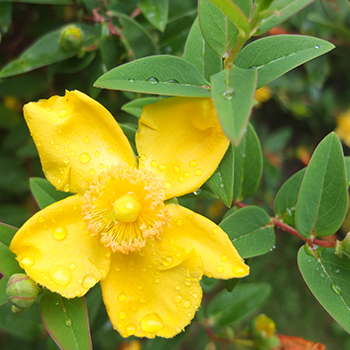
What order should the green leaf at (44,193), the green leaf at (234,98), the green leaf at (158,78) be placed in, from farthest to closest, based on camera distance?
the green leaf at (44,193) < the green leaf at (158,78) < the green leaf at (234,98)

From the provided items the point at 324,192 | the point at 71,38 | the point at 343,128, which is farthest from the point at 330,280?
the point at 343,128

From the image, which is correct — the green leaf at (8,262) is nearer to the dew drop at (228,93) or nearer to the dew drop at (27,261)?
the dew drop at (27,261)

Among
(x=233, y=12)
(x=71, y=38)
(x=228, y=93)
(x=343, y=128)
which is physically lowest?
(x=343, y=128)

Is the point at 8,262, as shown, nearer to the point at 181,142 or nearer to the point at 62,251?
the point at 62,251

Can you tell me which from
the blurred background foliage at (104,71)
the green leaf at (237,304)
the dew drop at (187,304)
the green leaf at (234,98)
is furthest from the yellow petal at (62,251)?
the green leaf at (237,304)

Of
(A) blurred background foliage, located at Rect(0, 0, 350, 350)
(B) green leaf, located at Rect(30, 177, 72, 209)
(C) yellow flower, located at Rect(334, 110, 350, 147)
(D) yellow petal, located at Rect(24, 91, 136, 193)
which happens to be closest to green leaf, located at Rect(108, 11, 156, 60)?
(A) blurred background foliage, located at Rect(0, 0, 350, 350)

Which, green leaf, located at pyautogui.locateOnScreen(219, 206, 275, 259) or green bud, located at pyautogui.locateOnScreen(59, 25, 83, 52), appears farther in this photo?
green bud, located at pyautogui.locateOnScreen(59, 25, 83, 52)

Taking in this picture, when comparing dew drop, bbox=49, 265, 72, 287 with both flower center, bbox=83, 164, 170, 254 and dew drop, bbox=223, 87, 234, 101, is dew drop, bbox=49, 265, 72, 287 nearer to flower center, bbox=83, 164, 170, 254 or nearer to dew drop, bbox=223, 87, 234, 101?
flower center, bbox=83, 164, 170, 254
